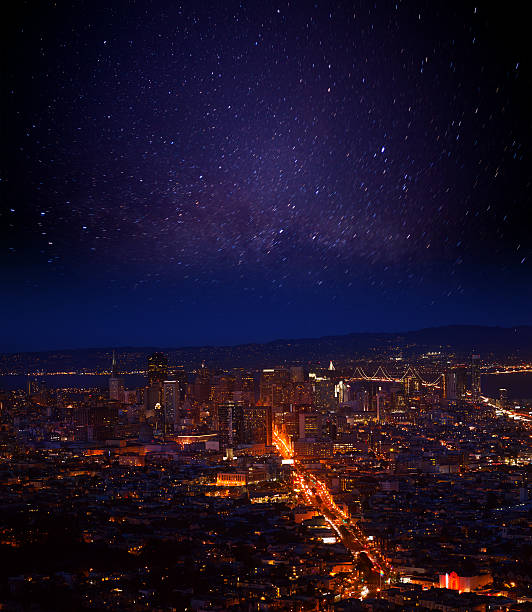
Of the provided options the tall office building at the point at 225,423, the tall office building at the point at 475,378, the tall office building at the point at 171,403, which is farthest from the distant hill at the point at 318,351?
the tall office building at the point at 225,423

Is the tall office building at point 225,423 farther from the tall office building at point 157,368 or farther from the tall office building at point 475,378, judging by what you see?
the tall office building at point 475,378

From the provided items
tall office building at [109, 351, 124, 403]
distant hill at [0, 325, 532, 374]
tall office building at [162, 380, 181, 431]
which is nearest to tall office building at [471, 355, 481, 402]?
distant hill at [0, 325, 532, 374]

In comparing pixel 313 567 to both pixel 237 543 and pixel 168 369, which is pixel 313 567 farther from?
pixel 168 369

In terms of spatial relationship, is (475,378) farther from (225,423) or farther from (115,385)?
(115,385)

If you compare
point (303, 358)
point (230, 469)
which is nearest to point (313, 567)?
point (230, 469)

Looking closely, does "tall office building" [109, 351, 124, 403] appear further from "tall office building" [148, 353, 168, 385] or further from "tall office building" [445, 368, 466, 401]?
"tall office building" [445, 368, 466, 401]

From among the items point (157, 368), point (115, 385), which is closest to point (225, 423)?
point (157, 368)
